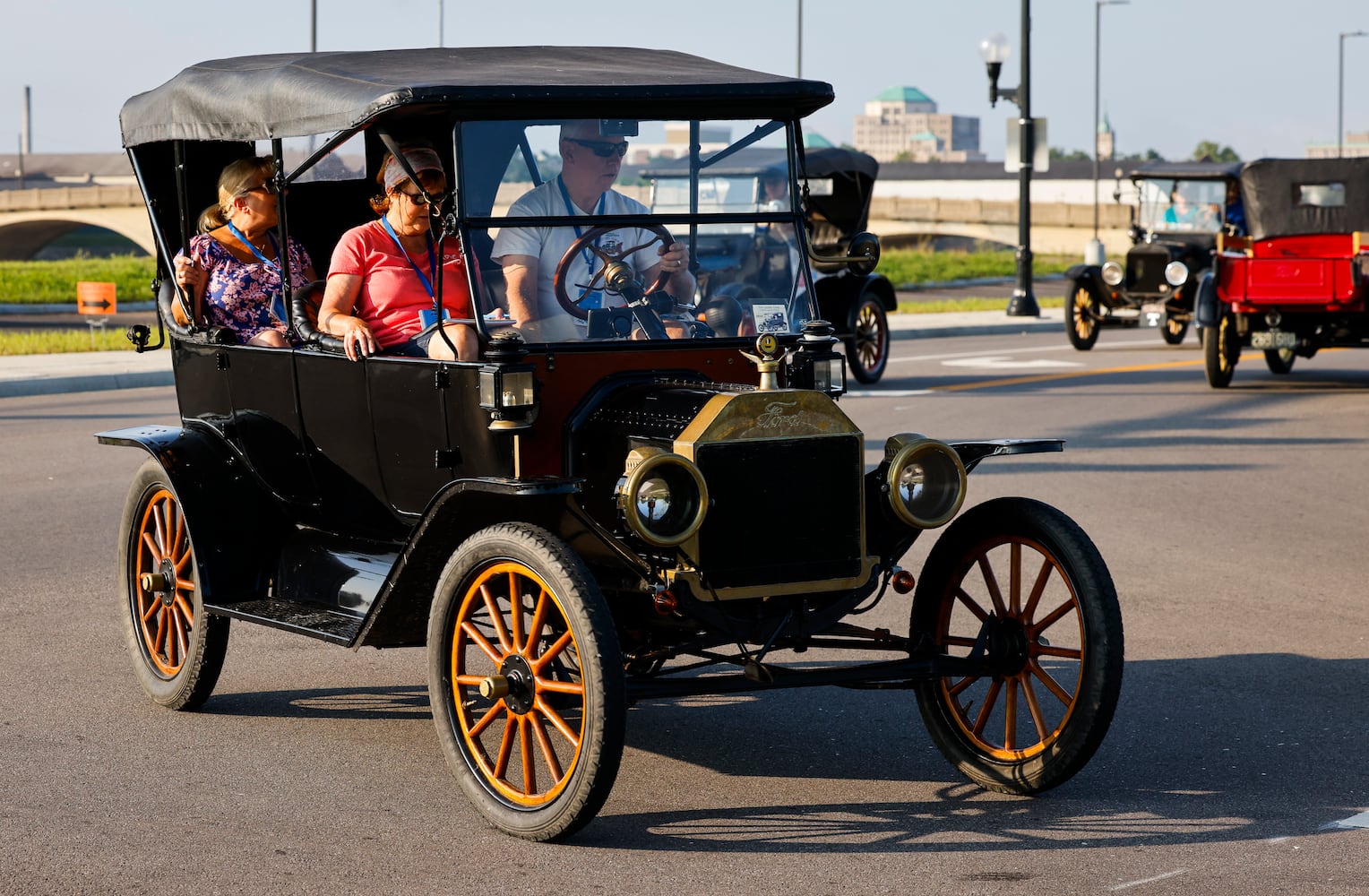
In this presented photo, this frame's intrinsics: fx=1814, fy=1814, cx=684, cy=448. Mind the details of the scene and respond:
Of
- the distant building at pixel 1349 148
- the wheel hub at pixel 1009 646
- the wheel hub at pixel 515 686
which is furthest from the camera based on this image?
the distant building at pixel 1349 148

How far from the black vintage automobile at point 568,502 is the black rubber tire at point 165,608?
1cm

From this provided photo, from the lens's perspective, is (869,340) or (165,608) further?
(869,340)

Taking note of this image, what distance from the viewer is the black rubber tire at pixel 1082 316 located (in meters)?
21.8

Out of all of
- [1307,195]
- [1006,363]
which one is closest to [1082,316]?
[1006,363]

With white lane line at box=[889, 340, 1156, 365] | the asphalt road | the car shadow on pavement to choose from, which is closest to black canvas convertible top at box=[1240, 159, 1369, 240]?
white lane line at box=[889, 340, 1156, 365]

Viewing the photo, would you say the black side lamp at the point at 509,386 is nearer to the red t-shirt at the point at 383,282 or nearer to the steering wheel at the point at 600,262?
the steering wheel at the point at 600,262

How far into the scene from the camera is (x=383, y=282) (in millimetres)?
5656

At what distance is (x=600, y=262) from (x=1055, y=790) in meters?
1.98

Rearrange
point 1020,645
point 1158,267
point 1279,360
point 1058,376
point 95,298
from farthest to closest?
point 1158,267 → point 95,298 → point 1279,360 → point 1058,376 → point 1020,645

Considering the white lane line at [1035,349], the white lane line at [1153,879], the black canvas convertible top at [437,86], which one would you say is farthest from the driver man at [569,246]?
the white lane line at [1035,349]

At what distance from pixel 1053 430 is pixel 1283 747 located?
836 centimetres

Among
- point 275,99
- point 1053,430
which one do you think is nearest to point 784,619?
point 275,99

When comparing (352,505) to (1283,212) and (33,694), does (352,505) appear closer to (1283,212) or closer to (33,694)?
(33,694)

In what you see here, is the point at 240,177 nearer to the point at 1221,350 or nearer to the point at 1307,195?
the point at 1221,350
